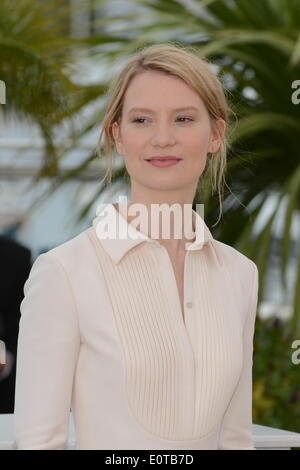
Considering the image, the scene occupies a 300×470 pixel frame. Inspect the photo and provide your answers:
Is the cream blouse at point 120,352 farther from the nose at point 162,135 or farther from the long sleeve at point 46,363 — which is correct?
the nose at point 162,135

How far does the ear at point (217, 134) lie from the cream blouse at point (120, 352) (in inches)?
5.8

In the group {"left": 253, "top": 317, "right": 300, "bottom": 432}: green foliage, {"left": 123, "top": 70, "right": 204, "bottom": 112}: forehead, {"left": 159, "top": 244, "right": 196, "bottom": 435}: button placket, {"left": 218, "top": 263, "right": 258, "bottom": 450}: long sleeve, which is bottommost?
{"left": 253, "top": 317, "right": 300, "bottom": 432}: green foliage

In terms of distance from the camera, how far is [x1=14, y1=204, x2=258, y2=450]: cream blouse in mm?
1062

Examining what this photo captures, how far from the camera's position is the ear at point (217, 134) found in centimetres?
121

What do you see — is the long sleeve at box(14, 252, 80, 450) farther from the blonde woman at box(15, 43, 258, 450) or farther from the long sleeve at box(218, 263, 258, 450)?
the long sleeve at box(218, 263, 258, 450)

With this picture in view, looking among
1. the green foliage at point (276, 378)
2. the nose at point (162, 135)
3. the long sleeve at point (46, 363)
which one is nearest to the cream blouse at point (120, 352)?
the long sleeve at point (46, 363)

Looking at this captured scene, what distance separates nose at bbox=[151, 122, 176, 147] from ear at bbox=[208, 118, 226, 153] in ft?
0.32

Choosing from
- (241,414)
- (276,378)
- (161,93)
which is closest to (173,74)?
(161,93)

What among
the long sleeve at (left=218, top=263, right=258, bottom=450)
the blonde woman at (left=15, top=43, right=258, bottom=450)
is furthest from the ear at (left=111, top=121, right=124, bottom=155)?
the long sleeve at (left=218, top=263, right=258, bottom=450)

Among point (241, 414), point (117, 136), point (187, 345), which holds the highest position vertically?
point (117, 136)

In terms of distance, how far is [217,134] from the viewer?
4.01 feet

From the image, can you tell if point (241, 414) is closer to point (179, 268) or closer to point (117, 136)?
point (179, 268)

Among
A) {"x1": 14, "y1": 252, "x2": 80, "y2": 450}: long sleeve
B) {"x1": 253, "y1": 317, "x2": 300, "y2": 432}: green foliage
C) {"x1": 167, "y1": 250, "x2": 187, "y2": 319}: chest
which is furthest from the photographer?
{"x1": 253, "y1": 317, "x2": 300, "y2": 432}: green foliage

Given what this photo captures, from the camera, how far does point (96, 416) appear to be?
42.3 inches
